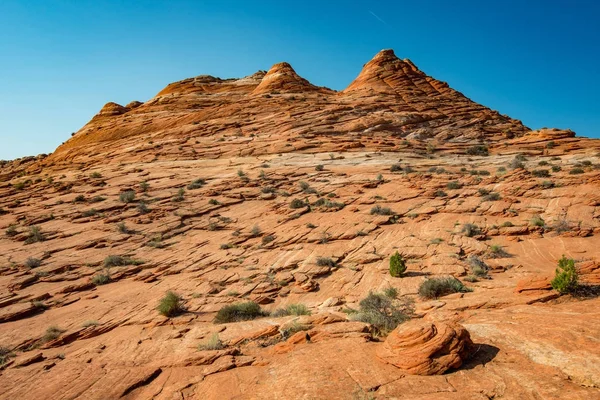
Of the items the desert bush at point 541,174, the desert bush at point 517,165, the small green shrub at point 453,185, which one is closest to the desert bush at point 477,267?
the small green shrub at point 453,185

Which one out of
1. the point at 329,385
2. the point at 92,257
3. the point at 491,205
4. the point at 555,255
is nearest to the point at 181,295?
the point at 92,257

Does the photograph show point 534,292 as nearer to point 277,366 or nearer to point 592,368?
point 592,368

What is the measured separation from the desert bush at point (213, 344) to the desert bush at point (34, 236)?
16.5m

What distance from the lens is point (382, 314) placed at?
788 cm

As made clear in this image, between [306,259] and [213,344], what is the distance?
25.1ft

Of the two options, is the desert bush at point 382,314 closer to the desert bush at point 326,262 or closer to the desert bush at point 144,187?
the desert bush at point 326,262

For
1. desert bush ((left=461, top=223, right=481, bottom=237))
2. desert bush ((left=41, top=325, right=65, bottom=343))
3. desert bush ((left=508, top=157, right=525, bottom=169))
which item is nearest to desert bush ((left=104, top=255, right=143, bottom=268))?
desert bush ((left=41, top=325, right=65, bottom=343))

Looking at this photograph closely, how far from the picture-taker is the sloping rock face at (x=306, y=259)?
5.42 meters

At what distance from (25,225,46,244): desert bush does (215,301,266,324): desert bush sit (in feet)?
49.0

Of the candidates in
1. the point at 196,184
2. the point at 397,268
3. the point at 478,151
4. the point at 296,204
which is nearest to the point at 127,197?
the point at 196,184

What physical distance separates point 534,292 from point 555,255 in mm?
5851

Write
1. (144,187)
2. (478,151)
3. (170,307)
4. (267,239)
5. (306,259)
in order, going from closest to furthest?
(170,307), (306,259), (267,239), (144,187), (478,151)

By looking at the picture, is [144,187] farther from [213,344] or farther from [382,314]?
[382,314]

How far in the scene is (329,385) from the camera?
493cm
